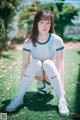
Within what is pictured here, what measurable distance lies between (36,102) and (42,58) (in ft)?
2.12

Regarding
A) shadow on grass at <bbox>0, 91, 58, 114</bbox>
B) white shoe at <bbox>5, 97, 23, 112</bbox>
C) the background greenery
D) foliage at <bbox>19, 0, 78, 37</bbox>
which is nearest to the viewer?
white shoe at <bbox>5, 97, 23, 112</bbox>

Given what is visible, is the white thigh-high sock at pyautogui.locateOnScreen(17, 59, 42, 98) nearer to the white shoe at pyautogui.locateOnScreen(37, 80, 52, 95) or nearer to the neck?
the neck

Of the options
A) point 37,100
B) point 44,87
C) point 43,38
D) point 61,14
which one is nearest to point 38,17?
point 43,38

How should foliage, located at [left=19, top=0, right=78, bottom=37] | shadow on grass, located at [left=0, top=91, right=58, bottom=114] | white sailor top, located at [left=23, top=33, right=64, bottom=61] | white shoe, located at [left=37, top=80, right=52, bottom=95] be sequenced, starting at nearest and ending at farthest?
shadow on grass, located at [left=0, top=91, right=58, bottom=114] < white sailor top, located at [left=23, top=33, right=64, bottom=61] < white shoe, located at [left=37, top=80, right=52, bottom=95] < foliage, located at [left=19, top=0, right=78, bottom=37]

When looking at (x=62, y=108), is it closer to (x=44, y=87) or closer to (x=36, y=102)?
(x=36, y=102)

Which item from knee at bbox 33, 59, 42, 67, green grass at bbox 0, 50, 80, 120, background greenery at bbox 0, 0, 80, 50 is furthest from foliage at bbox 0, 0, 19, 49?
knee at bbox 33, 59, 42, 67

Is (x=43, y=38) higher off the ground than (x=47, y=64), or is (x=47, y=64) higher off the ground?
(x=43, y=38)

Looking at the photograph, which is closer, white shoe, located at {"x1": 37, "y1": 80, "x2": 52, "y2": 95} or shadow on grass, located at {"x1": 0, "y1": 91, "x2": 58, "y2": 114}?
shadow on grass, located at {"x1": 0, "y1": 91, "x2": 58, "y2": 114}

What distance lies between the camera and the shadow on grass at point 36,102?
3925mm

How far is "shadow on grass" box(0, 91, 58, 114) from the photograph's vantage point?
3.92 m

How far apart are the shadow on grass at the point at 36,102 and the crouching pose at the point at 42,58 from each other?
0.14 meters

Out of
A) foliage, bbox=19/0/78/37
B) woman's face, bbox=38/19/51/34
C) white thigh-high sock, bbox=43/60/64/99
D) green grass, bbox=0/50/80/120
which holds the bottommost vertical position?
foliage, bbox=19/0/78/37

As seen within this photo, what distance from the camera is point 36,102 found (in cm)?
419

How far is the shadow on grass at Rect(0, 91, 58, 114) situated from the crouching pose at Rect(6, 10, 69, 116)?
0.14 metres
